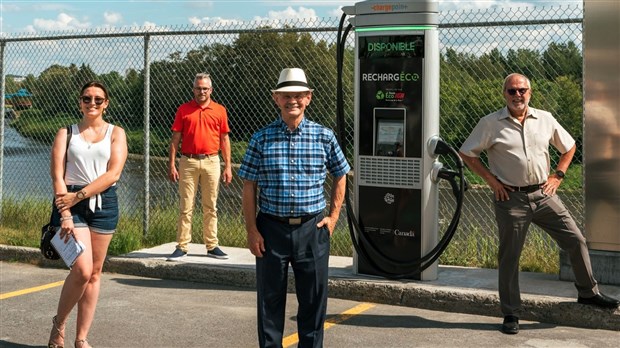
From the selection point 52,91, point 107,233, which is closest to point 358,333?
point 107,233

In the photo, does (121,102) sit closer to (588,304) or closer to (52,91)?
(52,91)

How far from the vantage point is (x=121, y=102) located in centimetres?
1184

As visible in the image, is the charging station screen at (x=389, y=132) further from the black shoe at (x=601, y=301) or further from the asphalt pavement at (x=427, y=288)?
the black shoe at (x=601, y=301)

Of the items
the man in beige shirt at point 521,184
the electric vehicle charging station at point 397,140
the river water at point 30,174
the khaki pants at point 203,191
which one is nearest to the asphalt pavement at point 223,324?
the man in beige shirt at point 521,184

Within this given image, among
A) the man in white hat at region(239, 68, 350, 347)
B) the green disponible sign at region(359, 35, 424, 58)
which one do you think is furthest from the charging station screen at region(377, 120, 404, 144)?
the man in white hat at region(239, 68, 350, 347)

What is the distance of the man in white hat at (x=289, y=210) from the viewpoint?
5.07 m

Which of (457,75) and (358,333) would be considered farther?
(457,75)

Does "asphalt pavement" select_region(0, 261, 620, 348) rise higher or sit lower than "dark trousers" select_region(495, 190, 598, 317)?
lower

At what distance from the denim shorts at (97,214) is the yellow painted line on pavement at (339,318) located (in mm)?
1573

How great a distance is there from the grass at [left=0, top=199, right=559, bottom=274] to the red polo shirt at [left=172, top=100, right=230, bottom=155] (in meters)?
1.45

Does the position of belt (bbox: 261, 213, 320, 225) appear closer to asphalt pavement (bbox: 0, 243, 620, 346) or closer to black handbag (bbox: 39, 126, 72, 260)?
black handbag (bbox: 39, 126, 72, 260)

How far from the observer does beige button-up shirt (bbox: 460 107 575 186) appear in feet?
21.5

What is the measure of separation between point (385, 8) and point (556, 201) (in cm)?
231

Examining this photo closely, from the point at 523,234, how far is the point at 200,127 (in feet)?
12.2
